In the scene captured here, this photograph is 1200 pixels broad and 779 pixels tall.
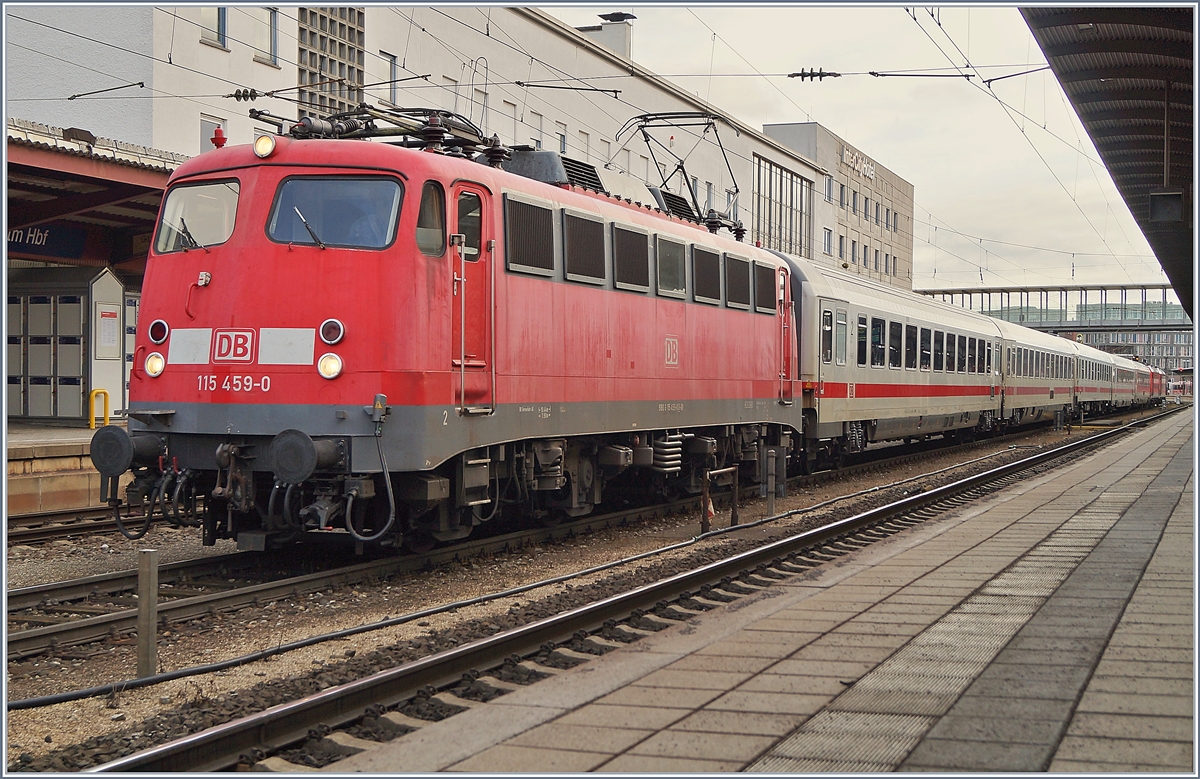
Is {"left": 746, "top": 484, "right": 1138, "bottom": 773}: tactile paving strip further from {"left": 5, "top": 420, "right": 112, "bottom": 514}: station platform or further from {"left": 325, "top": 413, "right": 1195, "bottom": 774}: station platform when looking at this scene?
{"left": 5, "top": 420, "right": 112, "bottom": 514}: station platform

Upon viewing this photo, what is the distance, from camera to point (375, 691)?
5.93m

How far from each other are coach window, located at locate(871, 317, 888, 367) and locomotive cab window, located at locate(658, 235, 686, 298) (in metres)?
9.54

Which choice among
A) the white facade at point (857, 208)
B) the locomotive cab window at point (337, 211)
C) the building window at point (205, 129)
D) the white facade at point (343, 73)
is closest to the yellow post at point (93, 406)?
the white facade at point (343, 73)

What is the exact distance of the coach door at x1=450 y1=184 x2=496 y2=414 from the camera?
9891mm

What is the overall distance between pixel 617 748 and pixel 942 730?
152cm

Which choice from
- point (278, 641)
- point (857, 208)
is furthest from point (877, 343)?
point (857, 208)

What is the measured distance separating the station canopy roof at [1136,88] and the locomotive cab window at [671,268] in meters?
4.57

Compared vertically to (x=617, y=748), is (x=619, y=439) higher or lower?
higher

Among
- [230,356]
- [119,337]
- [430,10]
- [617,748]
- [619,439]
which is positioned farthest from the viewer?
[430,10]

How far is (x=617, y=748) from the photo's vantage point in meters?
5.13

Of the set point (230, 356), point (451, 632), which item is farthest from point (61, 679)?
point (230, 356)

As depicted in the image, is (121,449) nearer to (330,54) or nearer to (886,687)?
(886,687)

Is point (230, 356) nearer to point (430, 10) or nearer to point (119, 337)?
point (119, 337)

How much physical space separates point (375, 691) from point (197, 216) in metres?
5.63
